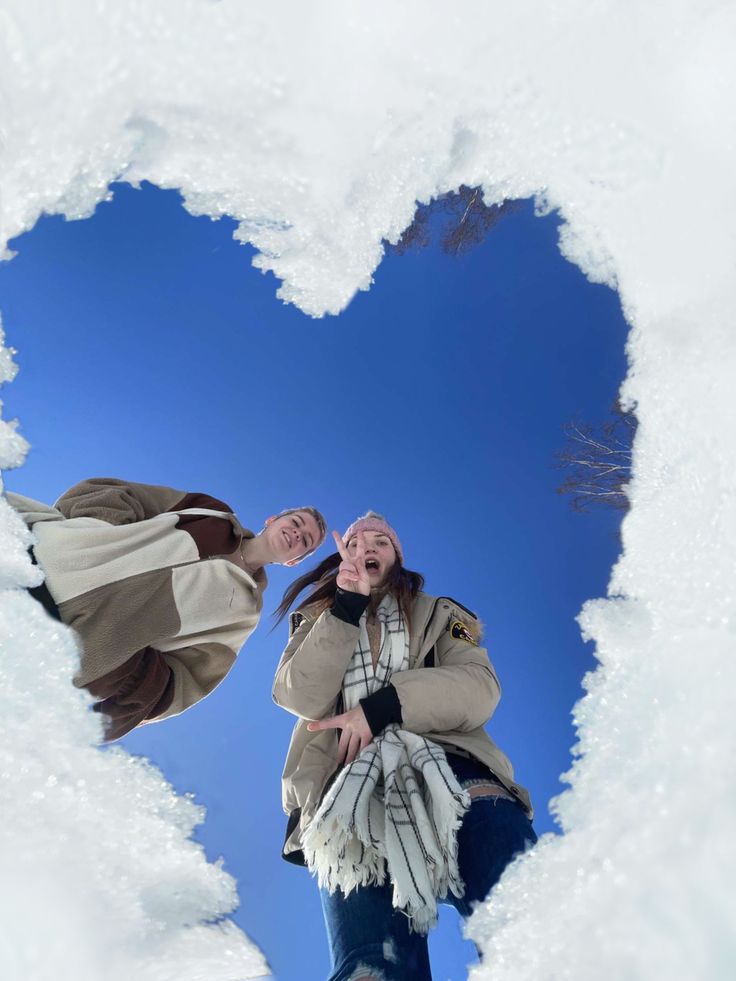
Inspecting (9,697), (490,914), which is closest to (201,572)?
(9,697)

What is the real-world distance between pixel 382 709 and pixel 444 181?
2.21ft

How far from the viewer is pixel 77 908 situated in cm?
47

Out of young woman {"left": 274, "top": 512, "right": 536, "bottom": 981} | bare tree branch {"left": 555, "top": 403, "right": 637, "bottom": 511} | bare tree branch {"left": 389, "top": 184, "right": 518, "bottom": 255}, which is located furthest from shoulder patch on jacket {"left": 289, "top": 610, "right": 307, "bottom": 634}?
bare tree branch {"left": 389, "top": 184, "right": 518, "bottom": 255}

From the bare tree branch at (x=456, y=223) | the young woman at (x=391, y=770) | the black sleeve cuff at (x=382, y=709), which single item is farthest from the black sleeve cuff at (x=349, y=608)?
the bare tree branch at (x=456, y=223)

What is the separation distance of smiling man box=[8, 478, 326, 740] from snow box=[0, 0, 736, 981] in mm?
82

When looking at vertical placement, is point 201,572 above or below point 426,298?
below

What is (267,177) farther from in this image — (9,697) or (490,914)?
(490,914)

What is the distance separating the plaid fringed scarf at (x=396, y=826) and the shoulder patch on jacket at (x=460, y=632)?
0.60ft

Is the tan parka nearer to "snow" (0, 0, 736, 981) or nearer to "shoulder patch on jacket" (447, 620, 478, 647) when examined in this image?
"shoulder patch on jacket" (447, 620, 478, 647)

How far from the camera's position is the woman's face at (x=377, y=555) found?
0.99 meters

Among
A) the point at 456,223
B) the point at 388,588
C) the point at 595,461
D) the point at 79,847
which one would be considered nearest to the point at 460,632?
the point at 388,588

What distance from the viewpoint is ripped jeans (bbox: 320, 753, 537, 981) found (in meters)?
0.58

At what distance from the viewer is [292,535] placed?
113 cm

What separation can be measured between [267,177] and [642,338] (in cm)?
47
